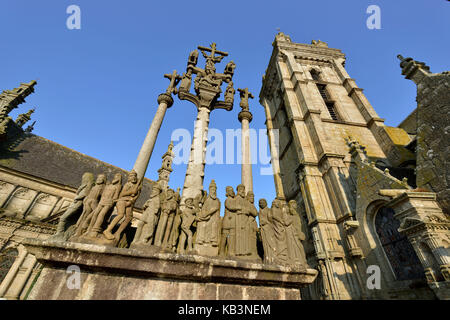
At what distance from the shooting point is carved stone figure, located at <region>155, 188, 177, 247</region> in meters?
3.86

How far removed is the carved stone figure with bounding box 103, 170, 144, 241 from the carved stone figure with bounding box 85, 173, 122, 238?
0.11 m

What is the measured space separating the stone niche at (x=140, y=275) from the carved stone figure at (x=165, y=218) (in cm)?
71

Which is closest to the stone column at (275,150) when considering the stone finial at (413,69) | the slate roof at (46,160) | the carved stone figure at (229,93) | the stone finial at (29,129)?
the carved stone figure at (229,93)

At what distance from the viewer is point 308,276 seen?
11.9ft

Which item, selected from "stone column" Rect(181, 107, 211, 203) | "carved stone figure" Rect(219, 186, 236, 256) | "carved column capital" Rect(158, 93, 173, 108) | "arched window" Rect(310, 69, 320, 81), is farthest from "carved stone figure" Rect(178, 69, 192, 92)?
"arched window" Rect(310, 69, 320, 81)

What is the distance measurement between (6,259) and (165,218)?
17.2 metres

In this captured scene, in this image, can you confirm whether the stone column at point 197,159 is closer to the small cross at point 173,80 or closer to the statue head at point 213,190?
the statue head at point 213,190

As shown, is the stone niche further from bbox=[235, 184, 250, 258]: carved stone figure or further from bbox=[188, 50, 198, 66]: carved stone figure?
bbox=[188, 50, 198, 66]: carved stone figure

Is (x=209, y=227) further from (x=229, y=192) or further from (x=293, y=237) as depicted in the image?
(x=293, y=237)

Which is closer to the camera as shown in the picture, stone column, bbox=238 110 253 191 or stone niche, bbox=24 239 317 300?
stone niche, bbox=24 239 317 300

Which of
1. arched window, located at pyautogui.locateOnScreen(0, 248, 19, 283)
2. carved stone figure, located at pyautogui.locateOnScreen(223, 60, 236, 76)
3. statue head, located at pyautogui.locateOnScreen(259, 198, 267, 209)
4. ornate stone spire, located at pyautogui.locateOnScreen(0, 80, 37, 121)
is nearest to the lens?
statue head, located at pyautogui.locateOnScreen(259, 198, 267, 209)

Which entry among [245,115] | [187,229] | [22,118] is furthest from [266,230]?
[22,118]

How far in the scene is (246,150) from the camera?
24.2ft
